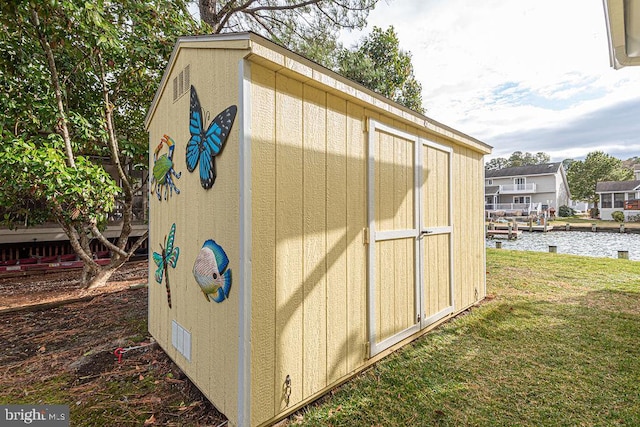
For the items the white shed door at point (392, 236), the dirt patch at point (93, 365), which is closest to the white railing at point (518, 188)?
the white shed door at point (392, 236)

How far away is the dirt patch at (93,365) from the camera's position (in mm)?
1930

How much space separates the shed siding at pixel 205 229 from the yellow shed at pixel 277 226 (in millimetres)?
14

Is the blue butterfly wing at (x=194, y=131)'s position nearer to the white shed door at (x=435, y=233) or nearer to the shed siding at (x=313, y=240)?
the shed siding at (x=313, y=240)

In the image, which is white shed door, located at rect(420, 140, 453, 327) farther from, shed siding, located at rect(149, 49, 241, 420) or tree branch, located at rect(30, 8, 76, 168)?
tree branch, located at rect(30, 8, 76, 168)

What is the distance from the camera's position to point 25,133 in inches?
162

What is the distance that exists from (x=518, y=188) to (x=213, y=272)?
3464 centimetres

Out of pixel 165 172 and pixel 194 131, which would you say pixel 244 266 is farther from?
pixel 165 172

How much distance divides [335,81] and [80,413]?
9.40 ft

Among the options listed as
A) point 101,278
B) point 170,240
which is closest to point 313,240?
point 170,240

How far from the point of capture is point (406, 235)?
2.83 meters

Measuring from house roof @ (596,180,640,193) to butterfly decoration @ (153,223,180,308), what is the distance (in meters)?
31.7

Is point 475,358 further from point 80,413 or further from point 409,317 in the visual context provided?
point 80,413

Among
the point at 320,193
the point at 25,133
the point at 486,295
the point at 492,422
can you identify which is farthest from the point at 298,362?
the point at 25,133

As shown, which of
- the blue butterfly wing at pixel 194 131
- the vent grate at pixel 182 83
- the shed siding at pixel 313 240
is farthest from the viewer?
the vent grate at pixel 182 83
